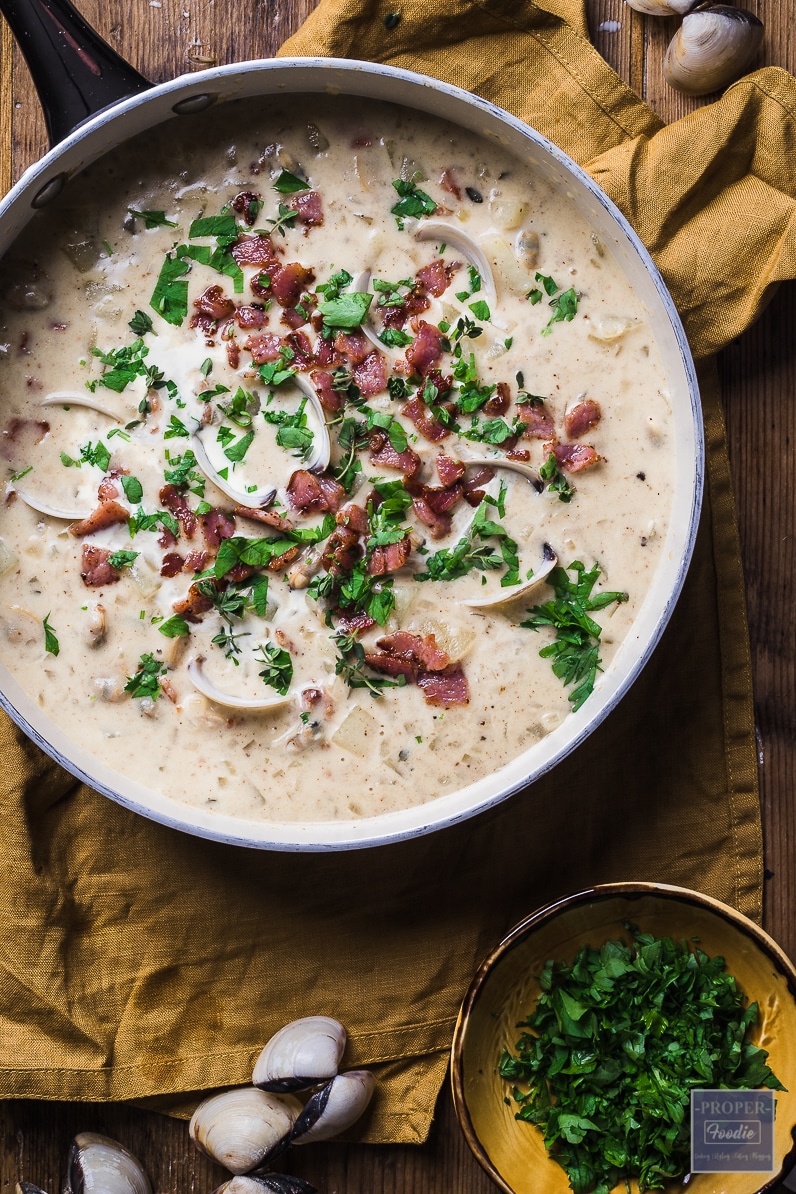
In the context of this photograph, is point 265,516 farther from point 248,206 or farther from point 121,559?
point 248,206

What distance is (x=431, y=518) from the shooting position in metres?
2.41

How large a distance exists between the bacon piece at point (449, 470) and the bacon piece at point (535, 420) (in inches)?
7.5

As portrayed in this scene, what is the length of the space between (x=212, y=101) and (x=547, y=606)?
1.51 metres

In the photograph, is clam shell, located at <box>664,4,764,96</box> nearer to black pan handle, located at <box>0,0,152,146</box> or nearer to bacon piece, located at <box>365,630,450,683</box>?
black pan handle, located at <box>0,0,152,146</box>

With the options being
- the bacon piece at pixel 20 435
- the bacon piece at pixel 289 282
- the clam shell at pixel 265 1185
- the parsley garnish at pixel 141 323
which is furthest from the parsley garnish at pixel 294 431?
the clam shell at pixel 265 1185

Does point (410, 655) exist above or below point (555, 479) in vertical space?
below

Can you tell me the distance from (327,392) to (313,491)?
0.25 metres

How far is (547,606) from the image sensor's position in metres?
2.45

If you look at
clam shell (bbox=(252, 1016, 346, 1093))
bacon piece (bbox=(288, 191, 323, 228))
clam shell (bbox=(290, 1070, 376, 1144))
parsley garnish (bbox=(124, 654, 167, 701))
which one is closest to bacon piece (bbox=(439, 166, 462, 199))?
bacon piece (bbox=(288, 191, 323, 228))

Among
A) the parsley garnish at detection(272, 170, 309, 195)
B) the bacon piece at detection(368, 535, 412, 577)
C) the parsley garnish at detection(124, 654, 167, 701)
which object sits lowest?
the parsley garnish at detection(124, 654, 167, 701)

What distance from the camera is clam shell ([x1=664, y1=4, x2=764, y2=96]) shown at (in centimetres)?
259

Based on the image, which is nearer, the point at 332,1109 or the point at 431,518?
the point at 431,518

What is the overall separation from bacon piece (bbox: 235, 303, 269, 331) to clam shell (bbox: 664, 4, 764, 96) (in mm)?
1354

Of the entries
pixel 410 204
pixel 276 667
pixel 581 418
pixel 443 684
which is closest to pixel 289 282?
pixel 410 204
